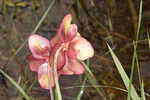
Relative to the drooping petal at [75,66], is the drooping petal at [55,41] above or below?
above

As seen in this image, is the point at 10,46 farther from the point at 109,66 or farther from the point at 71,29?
the point at 71,29

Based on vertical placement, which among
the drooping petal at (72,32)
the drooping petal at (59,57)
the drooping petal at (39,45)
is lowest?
the drooping petal at (59,57)

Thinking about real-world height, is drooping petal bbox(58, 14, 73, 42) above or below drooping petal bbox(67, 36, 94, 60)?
above

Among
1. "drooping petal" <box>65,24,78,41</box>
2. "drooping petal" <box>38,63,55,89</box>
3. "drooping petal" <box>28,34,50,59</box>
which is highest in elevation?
"drooping petal" <box>65,24,78,41</box>

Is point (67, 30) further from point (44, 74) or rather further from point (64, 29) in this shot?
point (44, 74)
